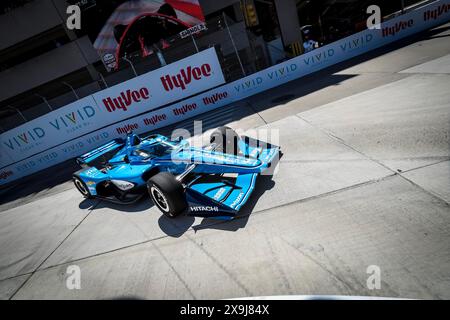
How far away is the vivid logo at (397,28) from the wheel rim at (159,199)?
46.3 feet

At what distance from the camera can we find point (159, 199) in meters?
5.22

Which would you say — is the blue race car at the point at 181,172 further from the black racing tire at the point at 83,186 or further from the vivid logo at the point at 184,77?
the vivid logo at the point at 184,77

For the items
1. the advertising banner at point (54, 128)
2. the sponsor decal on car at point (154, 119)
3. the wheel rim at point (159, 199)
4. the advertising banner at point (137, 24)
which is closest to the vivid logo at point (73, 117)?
the advertising banner at point (54, 128)

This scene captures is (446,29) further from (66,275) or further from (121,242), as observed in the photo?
(66,275)

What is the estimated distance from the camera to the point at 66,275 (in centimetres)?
486

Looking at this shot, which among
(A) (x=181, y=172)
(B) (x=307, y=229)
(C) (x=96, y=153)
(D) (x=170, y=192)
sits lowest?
(B) (x=307, y=229)

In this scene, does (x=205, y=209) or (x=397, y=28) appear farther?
(x=397, y=28)

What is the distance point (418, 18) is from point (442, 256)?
48.7ft

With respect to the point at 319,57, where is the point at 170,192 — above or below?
above

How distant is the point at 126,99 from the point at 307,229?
12.3m

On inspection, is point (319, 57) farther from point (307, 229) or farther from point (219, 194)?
point (307, 229)

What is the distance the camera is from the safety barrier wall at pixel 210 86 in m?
13.0

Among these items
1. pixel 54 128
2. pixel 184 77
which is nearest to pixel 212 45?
pixel 184 77

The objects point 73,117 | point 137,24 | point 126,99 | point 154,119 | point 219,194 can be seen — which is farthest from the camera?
point 137,24
